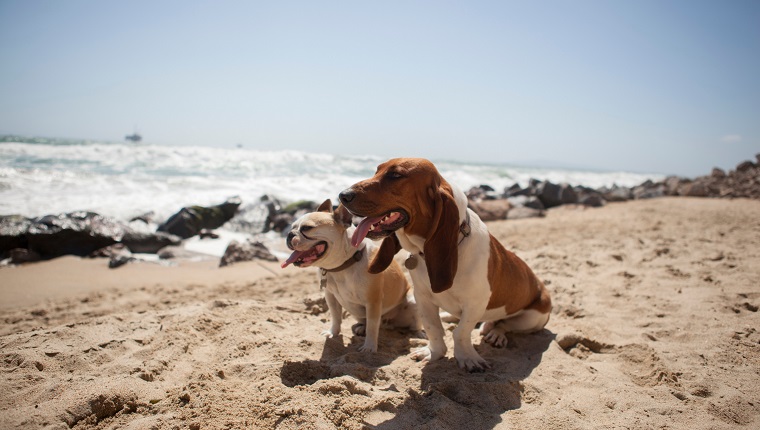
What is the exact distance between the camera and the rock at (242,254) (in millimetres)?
7898

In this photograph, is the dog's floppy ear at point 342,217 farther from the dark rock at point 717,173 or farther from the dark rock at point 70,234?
the dark rock at point 717,173

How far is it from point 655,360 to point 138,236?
9.52 meters

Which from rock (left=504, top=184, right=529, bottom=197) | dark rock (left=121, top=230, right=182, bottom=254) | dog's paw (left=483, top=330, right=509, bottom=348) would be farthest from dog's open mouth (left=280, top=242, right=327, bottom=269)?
rock (left=504, top=184, right=529, bottom=197)

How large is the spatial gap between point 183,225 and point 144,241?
1504 millimetres

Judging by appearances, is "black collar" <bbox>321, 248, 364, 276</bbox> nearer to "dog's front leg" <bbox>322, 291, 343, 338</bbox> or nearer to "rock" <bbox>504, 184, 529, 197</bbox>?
"dog's front leg" <bbox>322, 291, 343, 338</bbox>

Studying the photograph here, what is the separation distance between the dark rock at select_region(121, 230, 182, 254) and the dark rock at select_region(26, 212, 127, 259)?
0.56 feet

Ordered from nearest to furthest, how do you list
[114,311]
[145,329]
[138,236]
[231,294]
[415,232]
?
[415,232], [145,329], [114,311], [231,294], [138,236]

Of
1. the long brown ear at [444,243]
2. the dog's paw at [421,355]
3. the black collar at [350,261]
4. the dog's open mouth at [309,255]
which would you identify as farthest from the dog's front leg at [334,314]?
the long brown ear at [444,243]

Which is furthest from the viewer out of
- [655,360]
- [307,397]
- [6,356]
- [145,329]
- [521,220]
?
[521,220]

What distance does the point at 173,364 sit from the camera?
309 centimetres

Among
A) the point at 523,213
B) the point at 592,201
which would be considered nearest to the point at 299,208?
the point at 523,213

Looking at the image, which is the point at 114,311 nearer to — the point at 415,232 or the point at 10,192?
the point at 415,232

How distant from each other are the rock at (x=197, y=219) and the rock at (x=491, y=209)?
289 inches

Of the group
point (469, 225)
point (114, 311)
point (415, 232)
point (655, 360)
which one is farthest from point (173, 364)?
point (655, 360)
